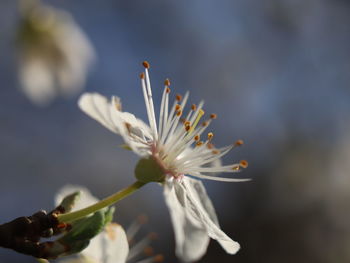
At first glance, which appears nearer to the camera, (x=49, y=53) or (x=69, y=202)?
(x=69, y=202)

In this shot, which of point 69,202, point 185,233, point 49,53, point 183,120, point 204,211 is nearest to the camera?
point 185,233

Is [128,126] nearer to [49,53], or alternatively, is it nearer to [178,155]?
[178,155]

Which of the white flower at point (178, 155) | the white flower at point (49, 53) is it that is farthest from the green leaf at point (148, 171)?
the white flower at point (49, 53)

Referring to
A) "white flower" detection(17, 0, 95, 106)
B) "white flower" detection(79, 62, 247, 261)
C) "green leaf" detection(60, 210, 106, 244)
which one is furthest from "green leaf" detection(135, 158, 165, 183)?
"white flower" detection(17, 0, 95, 106)

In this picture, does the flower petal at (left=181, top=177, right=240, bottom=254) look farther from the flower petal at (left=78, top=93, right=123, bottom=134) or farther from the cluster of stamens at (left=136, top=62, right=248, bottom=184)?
the flower petal at (left=78, top=93, right=123, bottom=134)

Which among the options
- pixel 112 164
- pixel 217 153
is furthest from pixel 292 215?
pixel 217 153

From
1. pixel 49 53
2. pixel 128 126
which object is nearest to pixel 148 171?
pixel 128 126

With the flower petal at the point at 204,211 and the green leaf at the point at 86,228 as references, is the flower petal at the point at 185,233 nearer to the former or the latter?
the flower petal at the point at 204,211
